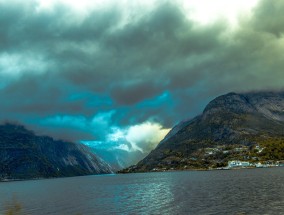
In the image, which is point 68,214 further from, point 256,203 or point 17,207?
point 17,207

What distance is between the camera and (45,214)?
102625 mm

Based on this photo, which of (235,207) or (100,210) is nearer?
(235,207)

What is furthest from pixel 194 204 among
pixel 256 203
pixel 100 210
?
pixel 100 210

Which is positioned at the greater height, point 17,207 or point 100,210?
point 17,207

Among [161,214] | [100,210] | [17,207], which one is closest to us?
[17,207]

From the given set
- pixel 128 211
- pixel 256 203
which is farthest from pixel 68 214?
pixel 256 203

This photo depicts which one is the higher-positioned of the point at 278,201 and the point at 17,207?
the point at 17,207

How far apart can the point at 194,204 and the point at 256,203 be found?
1821cm

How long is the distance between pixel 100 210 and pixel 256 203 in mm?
48896

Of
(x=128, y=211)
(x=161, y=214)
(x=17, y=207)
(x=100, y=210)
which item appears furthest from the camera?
(x=100, y=210)

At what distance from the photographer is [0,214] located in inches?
4257

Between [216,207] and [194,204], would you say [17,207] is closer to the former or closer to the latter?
[216,207]

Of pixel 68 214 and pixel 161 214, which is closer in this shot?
pixel 161 214

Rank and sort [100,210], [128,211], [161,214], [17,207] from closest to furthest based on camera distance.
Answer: [17,207], [161,214], [128,211], [100,210]
